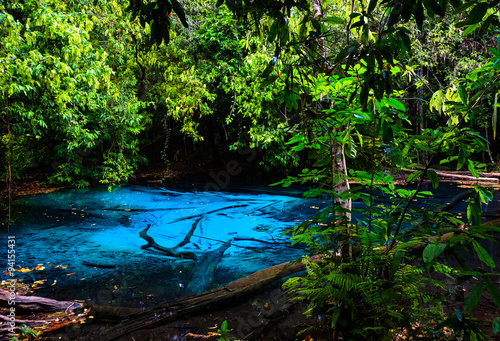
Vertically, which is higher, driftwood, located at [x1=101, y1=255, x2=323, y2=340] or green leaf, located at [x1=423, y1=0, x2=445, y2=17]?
green leaf, located at [x1=423, y1=0, x2=445, y2=17]

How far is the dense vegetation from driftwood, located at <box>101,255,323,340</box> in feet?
2.17

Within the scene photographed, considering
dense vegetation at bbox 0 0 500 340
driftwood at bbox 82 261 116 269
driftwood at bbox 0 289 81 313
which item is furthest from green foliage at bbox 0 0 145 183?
driftwood at bbox 0 289 81 313

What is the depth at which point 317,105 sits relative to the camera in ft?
5.59

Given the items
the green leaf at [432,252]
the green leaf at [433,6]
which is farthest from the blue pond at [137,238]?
the green leaf at [433,6]

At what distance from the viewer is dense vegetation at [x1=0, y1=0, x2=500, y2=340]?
3.38ft

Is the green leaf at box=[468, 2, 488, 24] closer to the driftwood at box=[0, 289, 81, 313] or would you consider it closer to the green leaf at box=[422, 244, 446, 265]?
the green leaf at box=[422, 244, 446, 265]

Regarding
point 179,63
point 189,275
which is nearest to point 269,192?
point 179,63

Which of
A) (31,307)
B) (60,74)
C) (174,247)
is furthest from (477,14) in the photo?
(60,74)

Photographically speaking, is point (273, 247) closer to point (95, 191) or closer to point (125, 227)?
point (125, 227)

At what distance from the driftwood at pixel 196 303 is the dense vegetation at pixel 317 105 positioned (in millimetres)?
662

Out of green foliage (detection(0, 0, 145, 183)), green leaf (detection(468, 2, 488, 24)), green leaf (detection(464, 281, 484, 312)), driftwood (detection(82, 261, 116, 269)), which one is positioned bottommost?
driftwood (detection(82, 261, 116, 269))

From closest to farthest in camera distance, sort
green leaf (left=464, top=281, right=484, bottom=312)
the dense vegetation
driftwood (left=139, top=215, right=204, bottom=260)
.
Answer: green leaf (left=464, top=281, right=484, bottom=312) < the dense vegetation < driftwood (left=139, top=215, right=204, bottom=260)

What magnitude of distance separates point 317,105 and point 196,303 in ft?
5.86

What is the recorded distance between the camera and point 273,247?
4.39 meters
